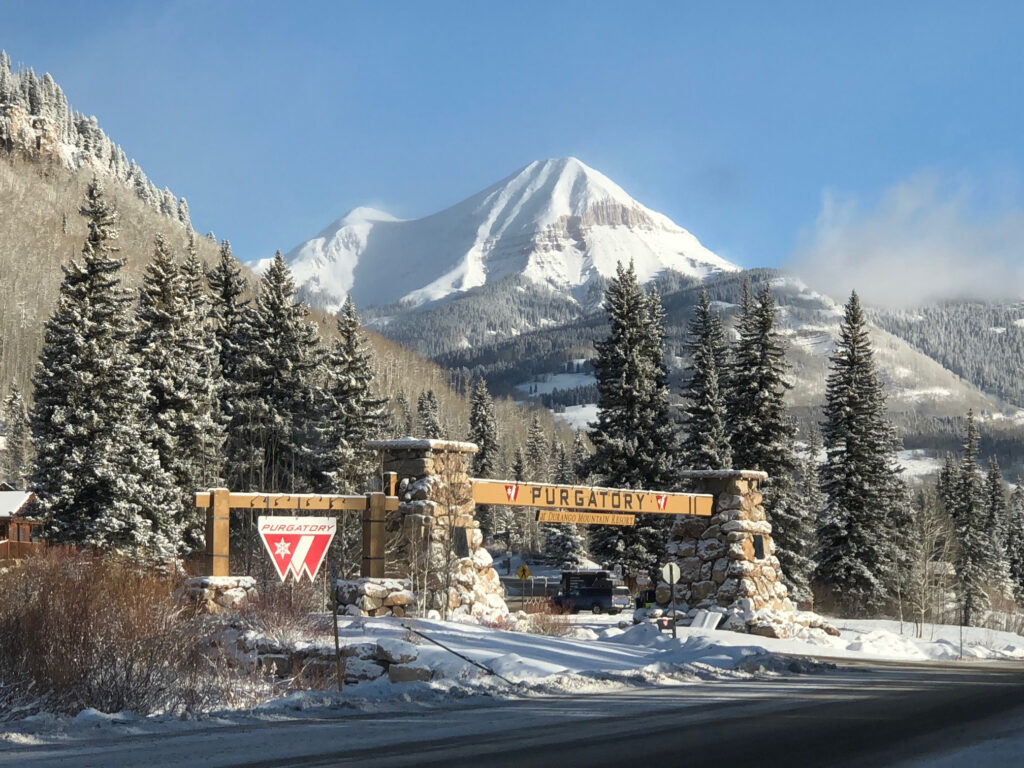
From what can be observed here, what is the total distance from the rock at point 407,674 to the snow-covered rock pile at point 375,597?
610 cm

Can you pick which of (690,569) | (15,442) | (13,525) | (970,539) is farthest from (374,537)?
(15,442)

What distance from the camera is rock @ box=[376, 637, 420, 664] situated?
14562 millimetres

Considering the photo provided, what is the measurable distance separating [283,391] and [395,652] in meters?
31.1

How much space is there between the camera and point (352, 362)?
143 feet

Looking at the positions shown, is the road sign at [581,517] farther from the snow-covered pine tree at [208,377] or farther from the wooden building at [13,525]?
the wooden building at [13,525]

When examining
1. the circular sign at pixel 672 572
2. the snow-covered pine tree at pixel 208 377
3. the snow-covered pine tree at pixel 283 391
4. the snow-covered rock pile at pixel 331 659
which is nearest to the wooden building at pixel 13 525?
the snow-covered pine tree at pixel 208 377

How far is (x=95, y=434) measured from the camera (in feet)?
115

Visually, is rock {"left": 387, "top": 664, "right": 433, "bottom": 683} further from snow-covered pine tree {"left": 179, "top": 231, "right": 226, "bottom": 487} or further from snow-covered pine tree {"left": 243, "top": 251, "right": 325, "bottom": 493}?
snow-covered pine tree {"left": 243, "top": 251, "right": 325, "bottom": 493}

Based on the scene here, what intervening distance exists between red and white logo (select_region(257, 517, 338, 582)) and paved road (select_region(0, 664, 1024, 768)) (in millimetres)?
3192

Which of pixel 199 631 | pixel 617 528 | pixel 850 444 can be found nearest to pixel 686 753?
pixel 199 631

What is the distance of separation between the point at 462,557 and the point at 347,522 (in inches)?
687

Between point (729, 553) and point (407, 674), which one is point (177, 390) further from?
point (407, 674)

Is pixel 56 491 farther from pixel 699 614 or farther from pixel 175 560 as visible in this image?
pixel 699 614

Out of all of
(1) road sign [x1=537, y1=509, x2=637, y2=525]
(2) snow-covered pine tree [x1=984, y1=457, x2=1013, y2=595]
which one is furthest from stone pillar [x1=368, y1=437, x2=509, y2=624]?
(2) snow-covered pine tree [x1=984, y1=457, x2=1013, y2=595]
